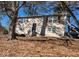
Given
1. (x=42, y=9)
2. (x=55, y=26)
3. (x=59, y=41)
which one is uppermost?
(x=42, y=9)

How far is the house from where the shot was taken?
4164 mm

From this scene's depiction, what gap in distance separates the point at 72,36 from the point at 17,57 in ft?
3.59

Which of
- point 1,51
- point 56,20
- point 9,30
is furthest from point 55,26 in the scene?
point 1,51

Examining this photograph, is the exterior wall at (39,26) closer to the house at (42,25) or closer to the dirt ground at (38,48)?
the house at (42,25)

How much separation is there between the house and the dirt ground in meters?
0.13

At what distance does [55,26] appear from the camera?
4.22 m

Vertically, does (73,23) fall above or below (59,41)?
above

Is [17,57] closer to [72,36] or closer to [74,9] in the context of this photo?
[72,36]

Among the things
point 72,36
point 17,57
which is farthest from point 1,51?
point 72,36

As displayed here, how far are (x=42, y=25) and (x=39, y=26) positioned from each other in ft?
0.21

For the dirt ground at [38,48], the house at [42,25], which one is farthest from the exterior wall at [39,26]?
the dirt ground at [38,48]

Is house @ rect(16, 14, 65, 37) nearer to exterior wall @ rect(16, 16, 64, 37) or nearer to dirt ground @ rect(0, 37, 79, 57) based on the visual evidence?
exterior wall @ rect(16, 16, 64, 37)

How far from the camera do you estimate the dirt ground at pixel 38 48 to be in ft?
13.7

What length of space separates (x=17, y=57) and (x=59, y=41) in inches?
32.8
